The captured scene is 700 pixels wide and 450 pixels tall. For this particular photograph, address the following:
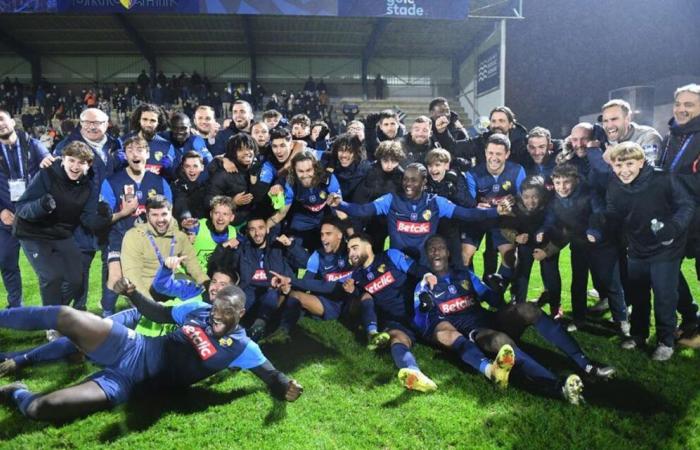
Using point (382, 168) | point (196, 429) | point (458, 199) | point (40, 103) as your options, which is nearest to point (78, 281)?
point (196, 429)

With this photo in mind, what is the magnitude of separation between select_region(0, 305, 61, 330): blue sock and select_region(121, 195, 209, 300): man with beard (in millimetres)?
1172

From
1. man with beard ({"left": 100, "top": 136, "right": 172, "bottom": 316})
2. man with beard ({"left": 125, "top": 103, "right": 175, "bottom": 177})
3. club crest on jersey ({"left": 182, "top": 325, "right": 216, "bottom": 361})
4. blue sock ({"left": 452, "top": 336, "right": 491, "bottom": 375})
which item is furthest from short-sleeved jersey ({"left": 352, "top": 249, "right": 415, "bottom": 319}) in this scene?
man with beard ({"left": 125, "top": 103, "right": 175, "bottom": 177})

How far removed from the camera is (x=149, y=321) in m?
4.19

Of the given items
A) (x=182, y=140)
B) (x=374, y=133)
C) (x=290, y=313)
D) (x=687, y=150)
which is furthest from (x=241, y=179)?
(x=687, y=150)

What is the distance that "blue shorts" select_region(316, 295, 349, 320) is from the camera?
203 inches

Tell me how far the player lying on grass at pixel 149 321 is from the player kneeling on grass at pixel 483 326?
1911mm

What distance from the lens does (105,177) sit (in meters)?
5.18

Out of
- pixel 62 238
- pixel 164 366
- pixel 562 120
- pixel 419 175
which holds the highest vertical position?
pixel 562 120

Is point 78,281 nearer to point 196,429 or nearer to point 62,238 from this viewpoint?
point 62,238

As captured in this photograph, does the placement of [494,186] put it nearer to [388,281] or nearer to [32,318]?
[388,281]

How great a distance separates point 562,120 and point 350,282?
21.8 metres

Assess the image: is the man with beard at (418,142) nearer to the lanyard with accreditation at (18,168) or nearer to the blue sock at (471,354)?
the blue sock at (471,354)

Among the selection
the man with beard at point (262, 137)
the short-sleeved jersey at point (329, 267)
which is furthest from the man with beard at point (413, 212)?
the man with beard at point (262, 137)

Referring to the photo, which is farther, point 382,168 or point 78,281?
point 382,168
